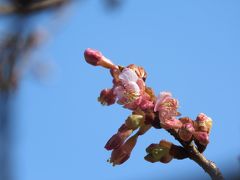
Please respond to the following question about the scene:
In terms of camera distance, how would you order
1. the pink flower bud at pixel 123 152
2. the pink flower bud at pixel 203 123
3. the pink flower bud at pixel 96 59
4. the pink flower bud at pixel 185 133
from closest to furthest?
1. the pink flower bud at pixel 185 133
2. the pink flower bud at pixel 203 123
3. the pink flower bud at pixel 123 152
4. the pink flower bud at pixel 96 59

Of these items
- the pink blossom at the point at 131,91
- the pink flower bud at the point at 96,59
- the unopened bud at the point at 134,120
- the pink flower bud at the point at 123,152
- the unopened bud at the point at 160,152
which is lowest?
the unopened bud at the point at 160,152

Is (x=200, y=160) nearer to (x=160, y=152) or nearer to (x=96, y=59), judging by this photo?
(x=160, y=152)

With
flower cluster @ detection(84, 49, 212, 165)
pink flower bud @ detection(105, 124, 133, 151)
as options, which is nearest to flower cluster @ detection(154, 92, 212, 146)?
flower cluster @ detection(84, 49, 212, 165)

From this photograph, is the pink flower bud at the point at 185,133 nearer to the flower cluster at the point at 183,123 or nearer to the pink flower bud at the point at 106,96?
the flower cluster at the point at 183,123

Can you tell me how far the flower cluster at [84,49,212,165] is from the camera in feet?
5.24

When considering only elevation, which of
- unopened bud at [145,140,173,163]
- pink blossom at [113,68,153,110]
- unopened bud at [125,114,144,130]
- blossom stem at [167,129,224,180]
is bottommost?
blossom stem at [167,129,224,180]

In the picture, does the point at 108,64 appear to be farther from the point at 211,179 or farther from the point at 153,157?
the point at 211,179

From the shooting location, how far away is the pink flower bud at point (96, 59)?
6.10 ft

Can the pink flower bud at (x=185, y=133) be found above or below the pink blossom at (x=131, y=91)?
below

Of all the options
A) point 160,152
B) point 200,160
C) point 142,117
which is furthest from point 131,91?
point 200,160

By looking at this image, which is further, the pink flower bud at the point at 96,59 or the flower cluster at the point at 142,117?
the pink flower bud at the point at 96,59

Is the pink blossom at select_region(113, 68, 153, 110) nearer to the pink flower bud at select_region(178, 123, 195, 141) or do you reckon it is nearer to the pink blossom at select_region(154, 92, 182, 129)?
the pink blossom at select_region(154, 92, 182, 129)

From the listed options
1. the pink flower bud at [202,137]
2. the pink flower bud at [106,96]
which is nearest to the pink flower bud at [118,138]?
the pink flower bud at [106,96]

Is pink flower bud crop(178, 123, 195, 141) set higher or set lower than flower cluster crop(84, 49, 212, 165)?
lower
